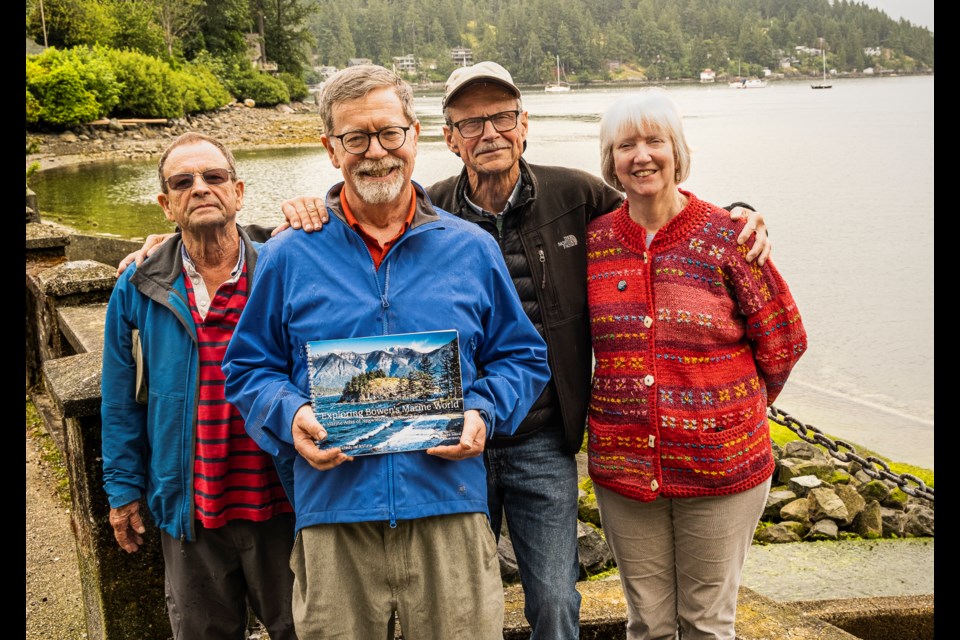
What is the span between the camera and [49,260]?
7.39 m

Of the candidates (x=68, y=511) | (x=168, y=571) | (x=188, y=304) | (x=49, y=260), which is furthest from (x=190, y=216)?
(x=49, y=260)

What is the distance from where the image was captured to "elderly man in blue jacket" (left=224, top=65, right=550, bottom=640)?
96.0 inches

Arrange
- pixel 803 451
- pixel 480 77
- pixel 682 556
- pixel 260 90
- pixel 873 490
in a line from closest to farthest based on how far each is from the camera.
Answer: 1. pixel 682 556
2. pixel 480 77
3. pixel 873 490
4. pixel 803 451
5. pixel 260 90

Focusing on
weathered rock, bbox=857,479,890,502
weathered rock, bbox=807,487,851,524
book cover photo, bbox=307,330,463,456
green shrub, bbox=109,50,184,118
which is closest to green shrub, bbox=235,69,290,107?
green shrub, bbox=109,50,184,118

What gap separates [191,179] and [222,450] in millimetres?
941

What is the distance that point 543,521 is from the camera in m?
3.03

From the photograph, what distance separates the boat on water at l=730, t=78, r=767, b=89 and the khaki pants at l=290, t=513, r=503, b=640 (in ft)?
501

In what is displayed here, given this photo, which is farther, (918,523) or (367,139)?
(918,523)

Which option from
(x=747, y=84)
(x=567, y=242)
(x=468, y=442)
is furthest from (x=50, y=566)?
(x=747, y=84)

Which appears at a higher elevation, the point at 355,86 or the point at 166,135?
the point at 166,135

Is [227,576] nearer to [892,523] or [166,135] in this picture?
[892,523]

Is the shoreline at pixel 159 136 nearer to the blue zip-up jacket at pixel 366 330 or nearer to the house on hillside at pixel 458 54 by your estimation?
the blue zip-up jacket at pixel 366 330

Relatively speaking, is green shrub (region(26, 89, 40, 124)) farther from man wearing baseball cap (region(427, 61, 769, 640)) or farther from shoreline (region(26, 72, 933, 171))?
man wearing baseball cap (region(427, 61, 769, 640))

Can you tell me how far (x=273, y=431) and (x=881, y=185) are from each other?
37001 mm
